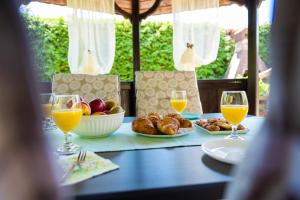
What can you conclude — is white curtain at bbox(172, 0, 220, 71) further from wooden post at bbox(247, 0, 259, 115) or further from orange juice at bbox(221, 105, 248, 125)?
orange juice at bbox(221, 105, 248, 125)

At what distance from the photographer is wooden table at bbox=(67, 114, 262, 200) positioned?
0.58 metres

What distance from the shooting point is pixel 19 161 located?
5.7 inches

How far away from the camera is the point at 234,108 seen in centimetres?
110

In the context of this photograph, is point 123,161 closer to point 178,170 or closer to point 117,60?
point 178,170

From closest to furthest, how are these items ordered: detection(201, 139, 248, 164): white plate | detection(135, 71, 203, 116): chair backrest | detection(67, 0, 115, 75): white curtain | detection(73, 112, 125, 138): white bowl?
detection(201, 139, 248, 164): white plate → detection(73, 112, 125, 138): white bowl → detection(135, 71, 203, 116): chair backrest → detection(67, 0, 115, 75): white curtain

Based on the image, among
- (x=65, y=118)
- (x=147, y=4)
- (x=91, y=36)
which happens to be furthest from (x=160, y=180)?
(x=147, y=4)

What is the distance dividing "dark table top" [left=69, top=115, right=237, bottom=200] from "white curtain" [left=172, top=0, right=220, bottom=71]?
8.87 ft

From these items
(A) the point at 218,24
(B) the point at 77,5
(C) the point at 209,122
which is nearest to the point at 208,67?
(A) the point at 218,24

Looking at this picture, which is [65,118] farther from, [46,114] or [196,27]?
[196,27]

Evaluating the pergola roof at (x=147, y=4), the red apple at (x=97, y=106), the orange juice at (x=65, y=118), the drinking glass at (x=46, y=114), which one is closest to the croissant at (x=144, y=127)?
the red apple at (x=97, y=106)

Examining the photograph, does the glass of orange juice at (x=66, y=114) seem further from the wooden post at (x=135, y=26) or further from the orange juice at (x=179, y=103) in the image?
the wooden post at (x=135, y=26)

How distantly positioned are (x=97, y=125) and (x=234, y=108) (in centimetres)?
53

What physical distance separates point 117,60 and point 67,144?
2.98 metres

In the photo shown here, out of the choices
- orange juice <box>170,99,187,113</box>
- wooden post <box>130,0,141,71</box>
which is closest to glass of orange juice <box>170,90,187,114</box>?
orange juice <box>170,99,187,113</box>
